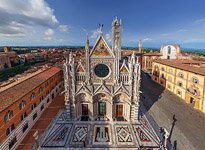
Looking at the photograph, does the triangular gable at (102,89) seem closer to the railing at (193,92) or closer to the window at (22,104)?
the window at (22,104)

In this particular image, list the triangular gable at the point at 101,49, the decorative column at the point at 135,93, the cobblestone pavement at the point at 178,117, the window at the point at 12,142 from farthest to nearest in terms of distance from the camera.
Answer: the decorative column at the point at 135,93 < the triangular gable at the point at 101,49 < the cobblestone pavement at the point at 178,117 < the window at the point at 12,142

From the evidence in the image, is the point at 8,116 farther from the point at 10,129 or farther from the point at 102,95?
the point at 102,95

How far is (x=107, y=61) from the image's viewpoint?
24297mm

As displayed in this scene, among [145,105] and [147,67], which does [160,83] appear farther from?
[147,67]

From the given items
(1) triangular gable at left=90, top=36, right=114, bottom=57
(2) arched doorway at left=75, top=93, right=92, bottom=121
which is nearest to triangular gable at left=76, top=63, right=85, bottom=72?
(1) triangular gable at left=90, top=36, right=114, bottom=57

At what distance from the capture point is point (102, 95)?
2556cm

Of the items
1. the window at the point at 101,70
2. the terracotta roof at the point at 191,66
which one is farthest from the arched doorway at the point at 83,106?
the terracotta roof at the point at 191,66

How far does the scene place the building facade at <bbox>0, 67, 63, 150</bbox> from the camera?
17.5 metres

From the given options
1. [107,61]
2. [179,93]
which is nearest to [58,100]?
[107,61]

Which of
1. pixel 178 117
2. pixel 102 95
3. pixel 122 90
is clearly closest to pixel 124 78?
pixel 122 90

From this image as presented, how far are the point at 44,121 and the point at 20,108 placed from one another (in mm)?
6676

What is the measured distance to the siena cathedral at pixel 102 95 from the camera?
23219mm

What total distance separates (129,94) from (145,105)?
10.5m

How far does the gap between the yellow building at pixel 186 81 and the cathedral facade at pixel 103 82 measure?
16.8 metres
